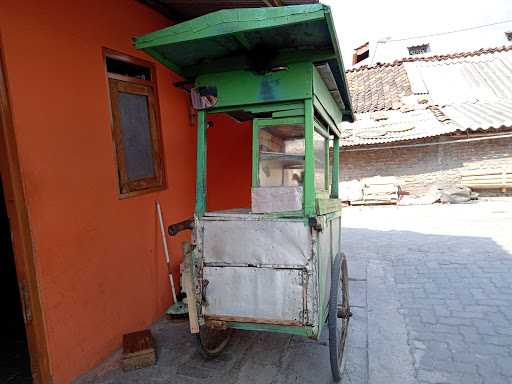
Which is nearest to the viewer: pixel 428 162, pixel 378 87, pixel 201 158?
pixel 201 158

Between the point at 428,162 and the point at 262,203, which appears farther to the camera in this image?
the point at 428,162

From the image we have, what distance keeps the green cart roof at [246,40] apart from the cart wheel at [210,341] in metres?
2.05

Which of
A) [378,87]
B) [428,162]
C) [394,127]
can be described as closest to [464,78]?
[378,87]

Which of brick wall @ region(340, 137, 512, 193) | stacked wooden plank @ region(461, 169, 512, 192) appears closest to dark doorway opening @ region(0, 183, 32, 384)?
brick wall @ region(340, 137, 512, 193)

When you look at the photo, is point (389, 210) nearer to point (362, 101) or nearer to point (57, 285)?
point (362, 101)

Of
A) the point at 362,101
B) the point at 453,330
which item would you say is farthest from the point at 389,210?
the point at 453,330

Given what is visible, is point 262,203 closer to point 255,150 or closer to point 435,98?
point 255,150

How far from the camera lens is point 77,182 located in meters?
2.69

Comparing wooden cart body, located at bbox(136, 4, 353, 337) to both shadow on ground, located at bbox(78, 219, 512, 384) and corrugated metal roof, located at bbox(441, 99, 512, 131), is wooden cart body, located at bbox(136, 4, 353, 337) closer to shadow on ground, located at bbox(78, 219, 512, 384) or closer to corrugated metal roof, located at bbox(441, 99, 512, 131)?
shadow on ground, located at bbox(78, 219, 512, 384)

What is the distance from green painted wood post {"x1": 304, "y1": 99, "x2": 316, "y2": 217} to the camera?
2219mm

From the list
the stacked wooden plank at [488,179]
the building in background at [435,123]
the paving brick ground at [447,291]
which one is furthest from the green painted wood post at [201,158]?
the stacked wooden plank at [488,179]

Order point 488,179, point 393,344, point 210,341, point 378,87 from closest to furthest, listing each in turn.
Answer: point 210,341, point 393,344, point 488,179, point 378,87

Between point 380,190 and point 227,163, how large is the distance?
8890 mm

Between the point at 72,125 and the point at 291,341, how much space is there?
2712 millimetres
